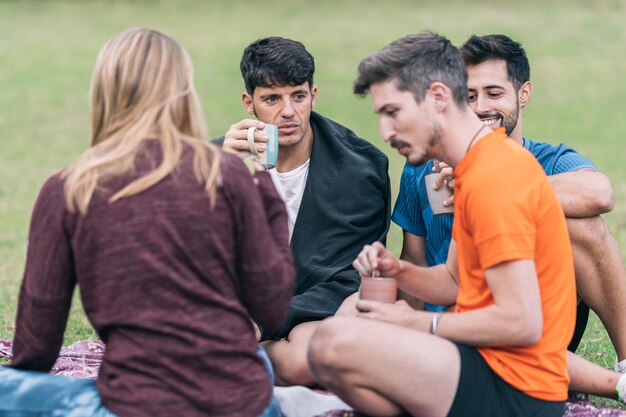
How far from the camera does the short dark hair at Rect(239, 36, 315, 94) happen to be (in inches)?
230

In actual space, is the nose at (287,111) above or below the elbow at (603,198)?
above

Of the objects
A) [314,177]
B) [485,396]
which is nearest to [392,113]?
[485,396]

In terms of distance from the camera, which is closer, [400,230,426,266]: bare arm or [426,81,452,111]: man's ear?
[426,81,452,111]: man's ear

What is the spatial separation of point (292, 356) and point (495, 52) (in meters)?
1.96

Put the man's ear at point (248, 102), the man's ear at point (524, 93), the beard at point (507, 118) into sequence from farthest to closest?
the man's ear at point (248, 102) < the man's ear at point (524, 93) < the beard at point (507, 118)

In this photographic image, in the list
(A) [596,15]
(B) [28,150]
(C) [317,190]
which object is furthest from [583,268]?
(A) [596,15]

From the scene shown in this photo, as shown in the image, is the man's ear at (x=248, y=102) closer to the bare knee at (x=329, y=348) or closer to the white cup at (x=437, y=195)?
the white cup at (x=437, y=195)

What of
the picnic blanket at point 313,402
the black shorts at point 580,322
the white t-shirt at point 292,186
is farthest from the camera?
the white t-shirt at point 292,186

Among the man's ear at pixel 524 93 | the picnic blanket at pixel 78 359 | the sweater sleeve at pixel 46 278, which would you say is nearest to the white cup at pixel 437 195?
the man's ear at pixel 524 93

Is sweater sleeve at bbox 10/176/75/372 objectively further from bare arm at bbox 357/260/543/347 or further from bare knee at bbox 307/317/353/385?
bare arm at bbox 357/260/543/347

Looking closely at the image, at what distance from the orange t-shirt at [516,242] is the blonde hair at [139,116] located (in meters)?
1.03

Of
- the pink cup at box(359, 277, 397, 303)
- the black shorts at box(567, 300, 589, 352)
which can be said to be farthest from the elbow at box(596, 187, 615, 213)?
the pink cup at box(359, 277, 397, 303)

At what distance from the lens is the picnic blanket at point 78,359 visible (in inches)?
209

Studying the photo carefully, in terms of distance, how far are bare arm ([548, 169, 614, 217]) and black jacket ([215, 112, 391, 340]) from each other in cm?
115
